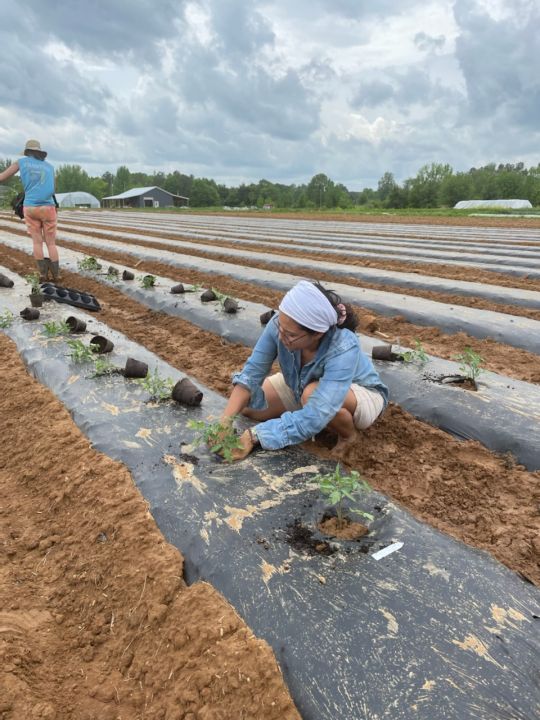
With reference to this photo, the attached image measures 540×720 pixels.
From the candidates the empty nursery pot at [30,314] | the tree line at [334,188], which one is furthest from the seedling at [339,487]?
the tree line at [334,188]

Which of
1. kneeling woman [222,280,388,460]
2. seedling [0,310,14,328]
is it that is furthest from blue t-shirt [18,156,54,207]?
kneeling woman [222,280,388,460]

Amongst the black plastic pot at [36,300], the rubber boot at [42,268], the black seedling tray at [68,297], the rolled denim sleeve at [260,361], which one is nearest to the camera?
the rolled denim sleeve at [260,361]

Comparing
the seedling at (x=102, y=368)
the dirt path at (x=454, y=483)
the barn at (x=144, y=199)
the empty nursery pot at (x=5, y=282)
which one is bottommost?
the barn at (x=144, y=199)

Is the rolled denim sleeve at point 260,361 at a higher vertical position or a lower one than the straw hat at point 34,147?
lower

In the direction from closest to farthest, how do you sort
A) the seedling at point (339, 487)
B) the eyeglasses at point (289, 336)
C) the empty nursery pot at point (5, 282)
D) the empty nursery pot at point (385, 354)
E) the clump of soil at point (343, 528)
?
the seedling at point (339, 487) < the clump of soil at point (343, 528) < the eyeglasses at point (289, 336) < the empty nursery pot at point (385, 354) < the empty nursery pot at point (5, 282)

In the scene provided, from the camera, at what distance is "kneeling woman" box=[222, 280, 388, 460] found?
246cm

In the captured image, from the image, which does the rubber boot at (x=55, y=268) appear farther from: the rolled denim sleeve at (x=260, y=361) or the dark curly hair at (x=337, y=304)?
the dark curly hair at (x=337, y=304)

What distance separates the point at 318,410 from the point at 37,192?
21.7ft

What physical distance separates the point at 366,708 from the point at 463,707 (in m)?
0.27

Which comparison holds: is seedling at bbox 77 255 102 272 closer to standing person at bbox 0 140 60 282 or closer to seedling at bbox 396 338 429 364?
standing person at bbox 0 140 60 282

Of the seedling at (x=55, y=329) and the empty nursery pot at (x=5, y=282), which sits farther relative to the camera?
the empty nursery pot at (x=5, y=282)

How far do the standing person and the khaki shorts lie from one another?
5776 millimetres

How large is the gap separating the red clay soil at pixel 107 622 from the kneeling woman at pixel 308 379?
737mm

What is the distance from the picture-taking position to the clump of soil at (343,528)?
2145 millimetres
